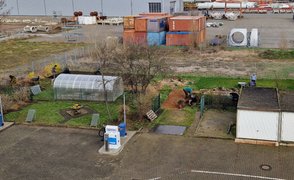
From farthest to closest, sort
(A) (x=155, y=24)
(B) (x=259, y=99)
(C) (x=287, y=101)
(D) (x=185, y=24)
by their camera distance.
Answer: (A) (x=155, y=24) < (D) (x=185, y=24) < (B) (x=259, y=99) < (C) (x=287, y=101)

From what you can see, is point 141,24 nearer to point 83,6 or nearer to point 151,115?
point 151,115

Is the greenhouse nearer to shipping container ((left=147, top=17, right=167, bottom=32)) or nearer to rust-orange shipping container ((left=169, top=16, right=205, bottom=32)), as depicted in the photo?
shipping container ((left=147, top=17, right=167, bottom=32))

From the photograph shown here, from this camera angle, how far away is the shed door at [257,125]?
19062mm

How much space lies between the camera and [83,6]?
84000 mm

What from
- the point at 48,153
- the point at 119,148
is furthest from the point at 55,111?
the point at 119,148

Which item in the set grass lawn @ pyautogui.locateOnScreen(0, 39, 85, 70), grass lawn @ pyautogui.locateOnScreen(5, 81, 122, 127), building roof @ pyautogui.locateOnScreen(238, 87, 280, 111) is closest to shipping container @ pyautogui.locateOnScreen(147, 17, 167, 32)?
grass lawn @ pyautogui.locateOnScreen(0, 39, 85, 70)

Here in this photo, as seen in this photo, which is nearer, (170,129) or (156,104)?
(170,129)

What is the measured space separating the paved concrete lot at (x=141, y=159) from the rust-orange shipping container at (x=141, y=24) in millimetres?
28620

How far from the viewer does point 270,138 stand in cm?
1914

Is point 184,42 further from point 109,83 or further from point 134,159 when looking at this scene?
point 134,159

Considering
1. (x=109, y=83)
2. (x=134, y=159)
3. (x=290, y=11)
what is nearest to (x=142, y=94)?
(x=109, y=83)

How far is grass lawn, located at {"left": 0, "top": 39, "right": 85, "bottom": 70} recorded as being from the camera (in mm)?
41406

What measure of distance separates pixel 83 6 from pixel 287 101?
227 feet

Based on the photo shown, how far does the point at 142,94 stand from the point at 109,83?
283cm
